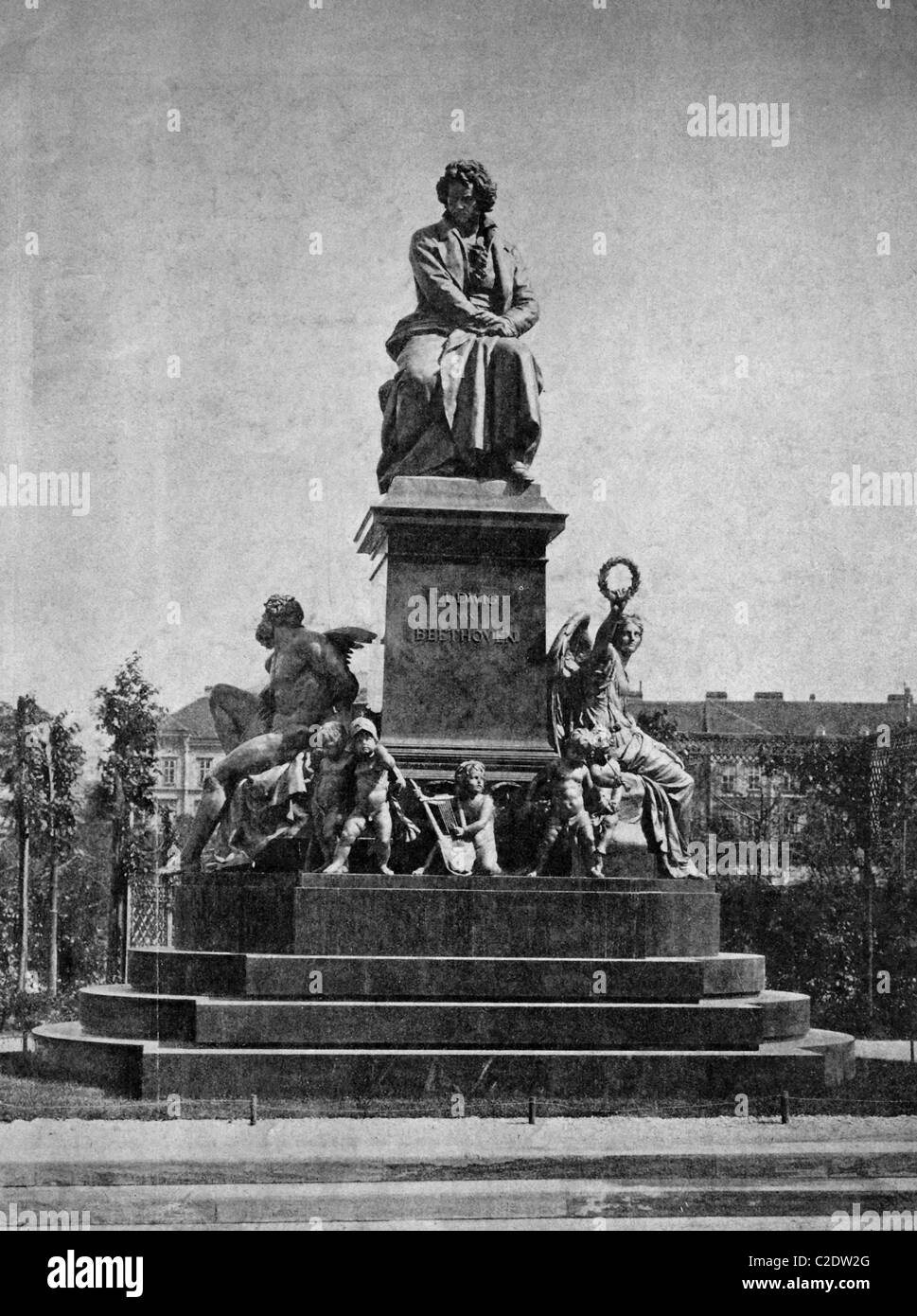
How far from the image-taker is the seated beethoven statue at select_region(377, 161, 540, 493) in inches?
643

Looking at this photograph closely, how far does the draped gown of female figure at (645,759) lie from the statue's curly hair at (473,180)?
4.16 meters

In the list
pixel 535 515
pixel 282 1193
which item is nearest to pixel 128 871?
pixel 535 515

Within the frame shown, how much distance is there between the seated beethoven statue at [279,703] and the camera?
15.9 metres

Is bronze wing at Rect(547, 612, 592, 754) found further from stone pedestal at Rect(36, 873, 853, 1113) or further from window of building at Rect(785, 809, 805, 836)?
window of building at Rect(785, 809, 805, 836)

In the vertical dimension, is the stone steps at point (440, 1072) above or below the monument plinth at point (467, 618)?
below

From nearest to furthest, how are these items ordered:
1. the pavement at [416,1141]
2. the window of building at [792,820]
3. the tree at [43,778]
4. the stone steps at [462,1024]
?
the pavement at [416,1141]
the stone steps at [462,1024]
the tree at [43,778]
the window of building at [792,820]

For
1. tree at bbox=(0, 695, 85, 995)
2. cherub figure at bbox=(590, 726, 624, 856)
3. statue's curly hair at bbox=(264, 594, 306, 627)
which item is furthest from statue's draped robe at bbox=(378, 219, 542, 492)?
tree at bbox=(0, 695, 85, 995)

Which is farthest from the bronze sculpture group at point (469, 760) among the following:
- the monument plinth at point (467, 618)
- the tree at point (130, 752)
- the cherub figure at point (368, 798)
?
the tree at point (130, 752)

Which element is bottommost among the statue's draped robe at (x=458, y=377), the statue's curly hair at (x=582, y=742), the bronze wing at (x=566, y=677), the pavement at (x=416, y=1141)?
the pavement at (x=416, y=1141)

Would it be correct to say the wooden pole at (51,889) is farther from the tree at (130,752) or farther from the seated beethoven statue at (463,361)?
the seated beethoven statue at (463,361)

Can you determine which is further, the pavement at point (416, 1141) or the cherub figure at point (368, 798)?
the cherub figure at point (368, 798)

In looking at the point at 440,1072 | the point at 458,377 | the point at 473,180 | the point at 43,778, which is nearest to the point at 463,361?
the point at 458,377

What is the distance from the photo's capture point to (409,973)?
45.8ft
